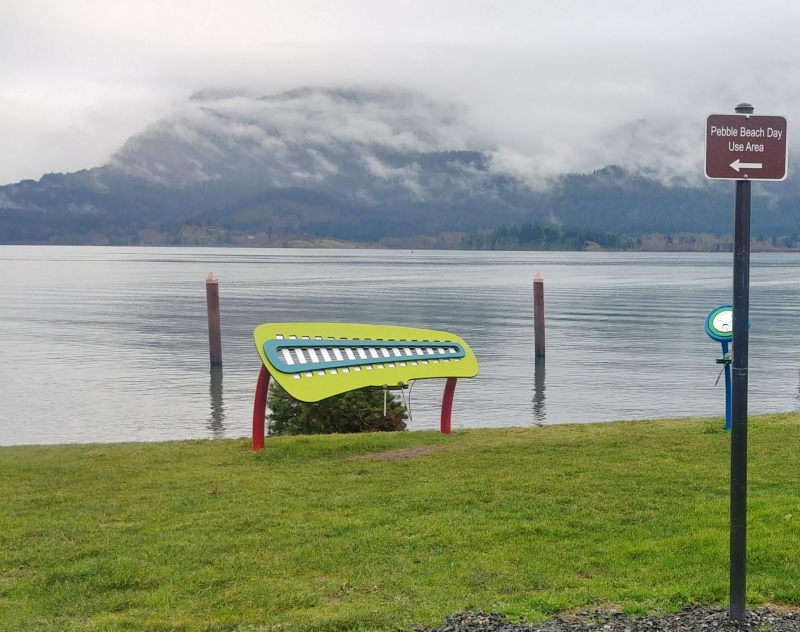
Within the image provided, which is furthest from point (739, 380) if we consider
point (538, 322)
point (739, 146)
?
point (538, 322)

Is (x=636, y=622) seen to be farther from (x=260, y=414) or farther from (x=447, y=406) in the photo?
(x=447, y=406)

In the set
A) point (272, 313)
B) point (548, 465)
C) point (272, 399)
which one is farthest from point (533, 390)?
point (272, 313)

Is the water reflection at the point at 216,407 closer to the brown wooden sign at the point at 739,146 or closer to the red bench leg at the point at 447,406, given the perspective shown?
the red bench leg at the point at 447,406

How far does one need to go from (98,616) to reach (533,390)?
21414 millimetres

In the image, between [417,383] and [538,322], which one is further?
[538,322]

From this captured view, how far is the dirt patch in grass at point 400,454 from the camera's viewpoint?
11.1 metres

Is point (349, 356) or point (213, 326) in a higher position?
point (349, 356)

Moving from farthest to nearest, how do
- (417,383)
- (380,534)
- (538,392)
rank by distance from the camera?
(417,383) < (538,392) < (380,534)

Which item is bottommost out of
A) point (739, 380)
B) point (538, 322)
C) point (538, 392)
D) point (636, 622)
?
point (538, 392)

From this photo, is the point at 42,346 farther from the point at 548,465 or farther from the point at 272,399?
the point at 548,465

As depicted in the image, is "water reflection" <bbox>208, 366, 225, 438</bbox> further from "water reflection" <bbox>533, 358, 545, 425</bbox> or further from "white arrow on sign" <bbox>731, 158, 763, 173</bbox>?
"white arrow on sign" <bbox>731, 158, 763, 173</bbox>

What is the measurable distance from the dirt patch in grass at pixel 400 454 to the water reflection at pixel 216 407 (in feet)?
28.0

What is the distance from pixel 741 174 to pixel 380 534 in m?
4.02

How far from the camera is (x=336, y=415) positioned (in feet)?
50.1
